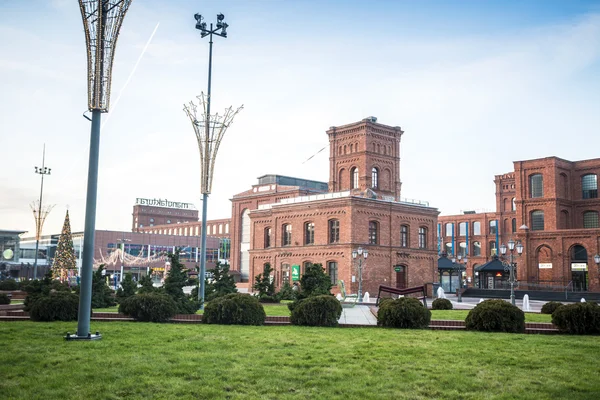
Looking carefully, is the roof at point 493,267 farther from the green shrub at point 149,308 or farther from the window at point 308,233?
the green shrub at point 149,308

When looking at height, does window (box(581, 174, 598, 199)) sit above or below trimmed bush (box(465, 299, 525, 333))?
above

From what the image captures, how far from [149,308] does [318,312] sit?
498 centimetres

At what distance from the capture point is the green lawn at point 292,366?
7.93m

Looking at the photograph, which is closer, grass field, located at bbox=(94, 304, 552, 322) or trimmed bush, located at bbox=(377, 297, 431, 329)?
trimmed bush, located at bbox=(377, 297, 431, 329)

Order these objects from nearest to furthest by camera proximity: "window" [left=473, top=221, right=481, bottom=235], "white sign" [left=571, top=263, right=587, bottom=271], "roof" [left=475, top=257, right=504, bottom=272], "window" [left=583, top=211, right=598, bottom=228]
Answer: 1. "roof" [left=475, top=257, right=504, bottom=272]
2. "white sign" [left=571, top=263, right=587, bottom=271]
3. "window" [left=583, top=211, right=598, bottom=228]
4. "window" [left=473, top=221, right=481, bottom=235]

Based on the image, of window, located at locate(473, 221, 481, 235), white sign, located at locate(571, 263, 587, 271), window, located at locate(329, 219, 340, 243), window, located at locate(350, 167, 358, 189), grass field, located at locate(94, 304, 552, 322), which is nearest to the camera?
grass field, located at locate(94, 304, 552, 322)

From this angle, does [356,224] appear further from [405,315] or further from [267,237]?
[405,315]

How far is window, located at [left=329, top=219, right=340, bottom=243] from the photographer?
46.6 meters

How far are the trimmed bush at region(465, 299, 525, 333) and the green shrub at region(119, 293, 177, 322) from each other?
28.7ft

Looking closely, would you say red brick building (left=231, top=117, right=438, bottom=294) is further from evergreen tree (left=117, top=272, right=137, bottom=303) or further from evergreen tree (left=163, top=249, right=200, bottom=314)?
evergreen tree (left=163, top=249, right=200, bottom=314)

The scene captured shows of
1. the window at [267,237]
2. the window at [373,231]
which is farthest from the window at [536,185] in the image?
the window at [267,237]

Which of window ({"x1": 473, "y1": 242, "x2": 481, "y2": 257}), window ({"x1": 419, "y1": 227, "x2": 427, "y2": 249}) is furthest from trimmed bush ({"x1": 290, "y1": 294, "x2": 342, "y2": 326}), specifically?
window ({"x1": 473, "y1": 242, "x2": 481, "y2": 257})

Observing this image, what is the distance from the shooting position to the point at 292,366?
9.74 m

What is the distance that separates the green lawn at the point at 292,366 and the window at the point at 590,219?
56.2m
